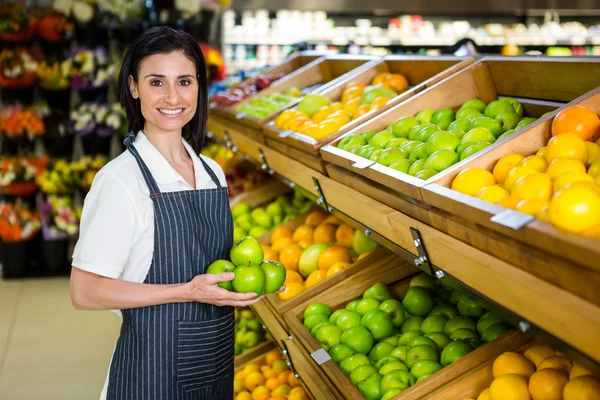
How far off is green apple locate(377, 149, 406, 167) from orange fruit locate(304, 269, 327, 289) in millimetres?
873

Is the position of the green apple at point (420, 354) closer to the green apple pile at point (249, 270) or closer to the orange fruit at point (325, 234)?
the green apple pile at point (249, 270)

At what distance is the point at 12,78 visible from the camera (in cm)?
568

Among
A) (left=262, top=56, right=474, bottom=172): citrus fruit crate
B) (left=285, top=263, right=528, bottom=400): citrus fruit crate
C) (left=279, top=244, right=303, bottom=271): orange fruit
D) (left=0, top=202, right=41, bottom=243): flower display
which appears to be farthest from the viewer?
(left=0, top=202, right=41, bottom=243): flower display

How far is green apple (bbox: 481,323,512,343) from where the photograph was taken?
72.4 inches

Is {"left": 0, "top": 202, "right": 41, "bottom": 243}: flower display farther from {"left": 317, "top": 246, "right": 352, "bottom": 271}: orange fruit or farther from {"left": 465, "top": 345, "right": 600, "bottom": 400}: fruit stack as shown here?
{"left": 465, "top": 345, "right": 600, "bottom": 400}: fruit stack

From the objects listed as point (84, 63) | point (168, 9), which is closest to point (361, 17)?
point (168, 9)

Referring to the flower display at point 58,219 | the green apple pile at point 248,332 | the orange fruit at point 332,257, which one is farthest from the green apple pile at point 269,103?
the flower display at point 58,219

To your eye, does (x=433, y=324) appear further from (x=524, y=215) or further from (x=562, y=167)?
(x=524, y=215)

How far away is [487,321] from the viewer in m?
1.92

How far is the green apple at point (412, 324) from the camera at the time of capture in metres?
2.17

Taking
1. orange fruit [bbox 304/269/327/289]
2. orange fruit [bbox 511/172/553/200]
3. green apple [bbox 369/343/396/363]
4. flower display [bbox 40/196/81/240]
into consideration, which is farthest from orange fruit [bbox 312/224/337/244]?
flower display [bbox 40/196/81/240]

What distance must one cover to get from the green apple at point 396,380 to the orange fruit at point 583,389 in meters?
0.52

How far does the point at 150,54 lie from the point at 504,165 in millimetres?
963

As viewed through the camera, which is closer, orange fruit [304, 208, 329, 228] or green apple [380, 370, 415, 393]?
green apple [380, 370, 415, 393]
